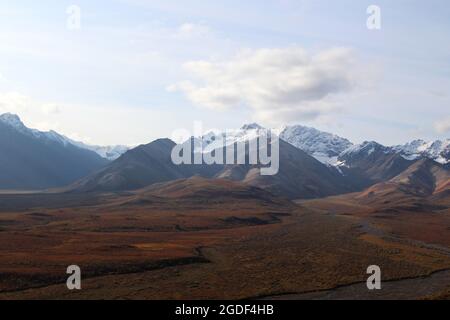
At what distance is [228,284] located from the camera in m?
60.5

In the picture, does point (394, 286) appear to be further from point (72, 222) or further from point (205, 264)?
point (72, 222)

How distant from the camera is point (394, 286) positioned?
6206 centimetres

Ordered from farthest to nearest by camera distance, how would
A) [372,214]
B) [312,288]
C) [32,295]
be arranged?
[372,214], [312,288], [32,295]

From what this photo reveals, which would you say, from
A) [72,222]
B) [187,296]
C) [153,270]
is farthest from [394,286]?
[72,222]

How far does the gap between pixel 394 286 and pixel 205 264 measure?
90.4ft

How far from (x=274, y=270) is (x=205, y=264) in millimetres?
11211
